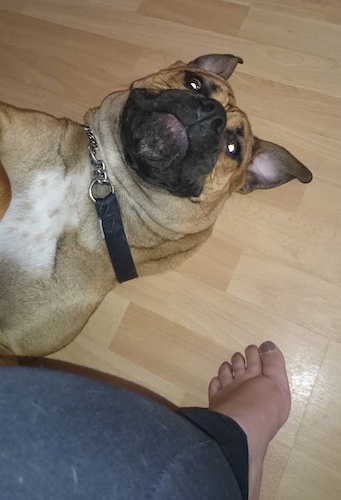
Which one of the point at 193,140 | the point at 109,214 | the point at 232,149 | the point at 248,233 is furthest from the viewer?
the point at 248,233

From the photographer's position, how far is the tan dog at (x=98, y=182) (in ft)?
5.63

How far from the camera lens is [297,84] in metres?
2.45

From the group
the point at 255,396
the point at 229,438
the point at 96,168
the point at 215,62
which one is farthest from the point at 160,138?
the point at 255,396

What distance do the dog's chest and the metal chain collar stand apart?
35 millimetres

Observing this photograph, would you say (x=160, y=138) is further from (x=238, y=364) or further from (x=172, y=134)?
(x=238, y=364)

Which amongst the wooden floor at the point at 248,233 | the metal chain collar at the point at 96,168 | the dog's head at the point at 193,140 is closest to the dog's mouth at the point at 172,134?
the dog's head at the point at 193,140

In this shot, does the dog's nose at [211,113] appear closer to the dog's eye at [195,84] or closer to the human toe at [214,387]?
the dog's eye at [195,84]

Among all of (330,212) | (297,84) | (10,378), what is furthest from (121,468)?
(297,84)

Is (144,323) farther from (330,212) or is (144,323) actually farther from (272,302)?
(330,212)

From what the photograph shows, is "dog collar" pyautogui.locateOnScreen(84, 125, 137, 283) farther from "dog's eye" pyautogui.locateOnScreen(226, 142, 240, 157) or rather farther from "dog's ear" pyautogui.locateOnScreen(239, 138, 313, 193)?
"dog's ear" pyautogui.locateOnScreen(239, 138, 313, 193)

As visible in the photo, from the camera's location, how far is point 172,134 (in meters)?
1.68

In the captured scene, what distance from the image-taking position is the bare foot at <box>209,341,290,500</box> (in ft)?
6.18

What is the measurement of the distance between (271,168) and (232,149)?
Answer: 0.22 meters

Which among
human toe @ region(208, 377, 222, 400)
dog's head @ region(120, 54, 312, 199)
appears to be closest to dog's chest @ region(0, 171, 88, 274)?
dog's head @ region(120, 54, 312, 199)
